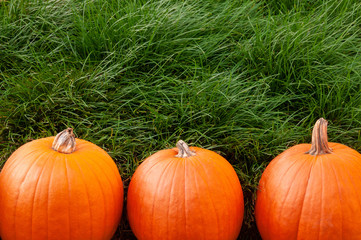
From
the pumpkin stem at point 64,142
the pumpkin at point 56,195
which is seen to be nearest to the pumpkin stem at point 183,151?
the pumpkin at point 56,195

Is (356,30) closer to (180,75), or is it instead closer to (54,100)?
(180,75)

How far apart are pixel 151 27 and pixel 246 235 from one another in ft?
5.50

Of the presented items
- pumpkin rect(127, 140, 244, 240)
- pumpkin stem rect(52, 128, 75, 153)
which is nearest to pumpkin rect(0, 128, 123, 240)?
pumpkin stem rect(52, 128, 75, 153)

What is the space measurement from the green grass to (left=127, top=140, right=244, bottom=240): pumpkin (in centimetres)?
33

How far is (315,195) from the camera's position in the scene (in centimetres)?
211

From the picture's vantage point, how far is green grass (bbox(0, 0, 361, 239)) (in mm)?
2828

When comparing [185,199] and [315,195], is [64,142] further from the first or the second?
[315,195]

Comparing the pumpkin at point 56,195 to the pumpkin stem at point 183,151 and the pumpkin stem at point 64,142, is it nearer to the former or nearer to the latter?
the pumpkin stem at point 64,142

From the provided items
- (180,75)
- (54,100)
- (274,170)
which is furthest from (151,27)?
(274,170)

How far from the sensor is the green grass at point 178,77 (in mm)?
2828

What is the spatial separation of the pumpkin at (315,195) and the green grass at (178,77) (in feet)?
0.94

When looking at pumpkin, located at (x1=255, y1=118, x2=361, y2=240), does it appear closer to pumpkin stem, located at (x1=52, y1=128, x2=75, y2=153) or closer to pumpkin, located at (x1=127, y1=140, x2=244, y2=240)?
pumpkin, located at (x1=127, y1=140, x2=244, y2=240)

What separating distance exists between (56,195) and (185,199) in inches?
23.5

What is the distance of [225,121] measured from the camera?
293cm
